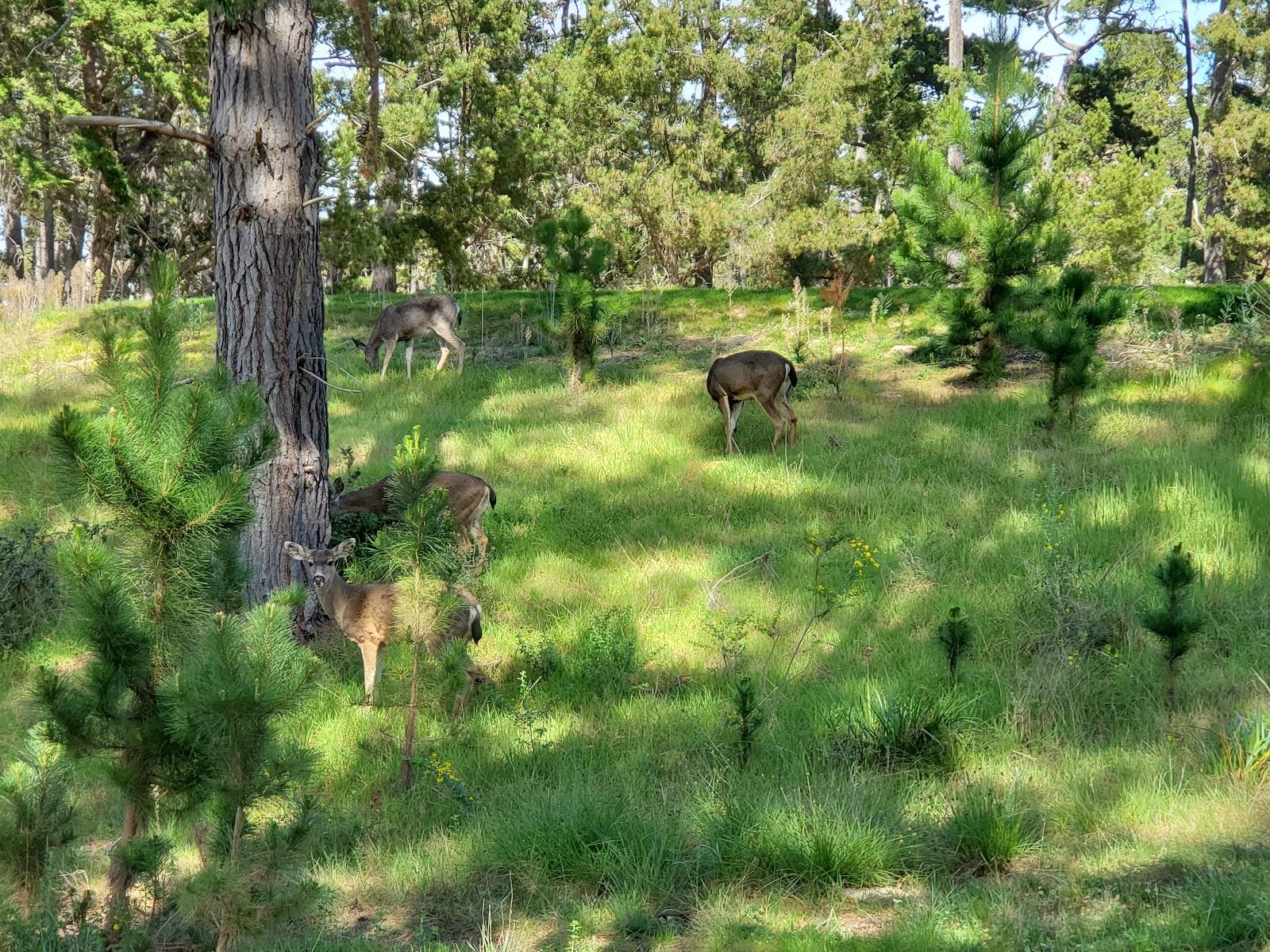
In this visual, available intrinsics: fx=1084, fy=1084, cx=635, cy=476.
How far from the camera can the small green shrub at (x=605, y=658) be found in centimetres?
739

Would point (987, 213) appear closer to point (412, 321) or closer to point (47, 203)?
point (412, 321)

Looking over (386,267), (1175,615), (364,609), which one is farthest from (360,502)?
(386,267)

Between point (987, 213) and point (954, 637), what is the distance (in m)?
8.34

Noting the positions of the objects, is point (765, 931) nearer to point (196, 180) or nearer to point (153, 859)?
point (153, 859)

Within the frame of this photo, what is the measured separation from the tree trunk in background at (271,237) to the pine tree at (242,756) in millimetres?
4233

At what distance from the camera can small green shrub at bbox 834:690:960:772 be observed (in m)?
6.09

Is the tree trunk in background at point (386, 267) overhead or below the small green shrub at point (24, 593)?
overhead

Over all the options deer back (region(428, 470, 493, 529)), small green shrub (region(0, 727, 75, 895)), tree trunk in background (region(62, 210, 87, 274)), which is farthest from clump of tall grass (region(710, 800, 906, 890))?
tree trunk in background (region(62, 210, 87, 274))

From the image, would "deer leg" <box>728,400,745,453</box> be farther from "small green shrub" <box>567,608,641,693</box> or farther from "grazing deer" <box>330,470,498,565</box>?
"small green shrub" <box>567,608,641,693</box>

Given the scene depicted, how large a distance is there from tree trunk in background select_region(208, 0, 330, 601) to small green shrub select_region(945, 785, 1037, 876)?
5.26 metres

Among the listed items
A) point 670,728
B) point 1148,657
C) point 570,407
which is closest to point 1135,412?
point 1148,657

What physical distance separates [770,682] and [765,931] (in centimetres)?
286

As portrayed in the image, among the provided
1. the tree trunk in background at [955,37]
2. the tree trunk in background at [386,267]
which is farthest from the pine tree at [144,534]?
the tree trunk in background at [955,37]

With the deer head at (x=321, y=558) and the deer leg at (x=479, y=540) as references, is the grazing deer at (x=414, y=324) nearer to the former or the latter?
the deer leg at (x=479, y=540)
